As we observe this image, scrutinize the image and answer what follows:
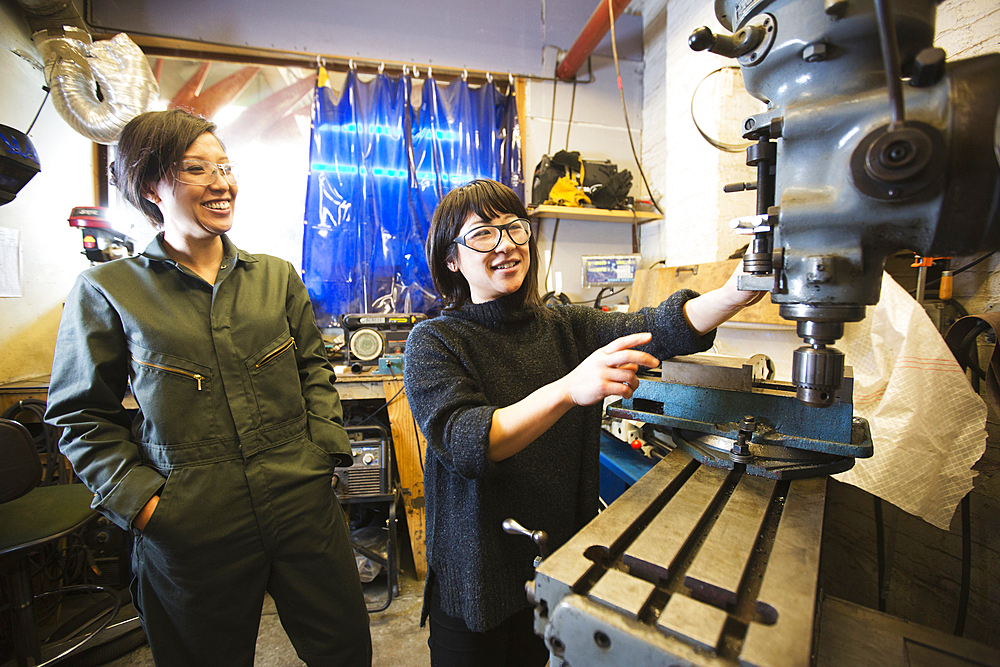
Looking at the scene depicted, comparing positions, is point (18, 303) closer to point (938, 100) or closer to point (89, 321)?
point (89, 321)

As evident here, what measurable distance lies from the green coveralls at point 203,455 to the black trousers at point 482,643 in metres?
0.41

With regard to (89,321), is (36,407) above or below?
below

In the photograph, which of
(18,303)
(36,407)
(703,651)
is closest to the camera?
(703,651)

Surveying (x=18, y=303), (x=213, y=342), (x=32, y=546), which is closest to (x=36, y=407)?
(x=18, y=303)

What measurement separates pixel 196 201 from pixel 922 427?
201 centimetres

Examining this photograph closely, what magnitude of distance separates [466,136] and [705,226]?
1540 millimetres

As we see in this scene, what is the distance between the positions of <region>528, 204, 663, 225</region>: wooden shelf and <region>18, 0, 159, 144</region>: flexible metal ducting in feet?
6.73

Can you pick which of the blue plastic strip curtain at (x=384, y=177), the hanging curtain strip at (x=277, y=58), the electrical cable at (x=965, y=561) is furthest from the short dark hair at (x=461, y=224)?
the hanging curtain strip at (x=277, y=58)

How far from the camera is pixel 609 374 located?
2.17 feet

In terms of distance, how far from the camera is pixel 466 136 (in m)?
2.67

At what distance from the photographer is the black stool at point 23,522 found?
131 centimetres

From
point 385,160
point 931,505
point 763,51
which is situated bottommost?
point 931,505

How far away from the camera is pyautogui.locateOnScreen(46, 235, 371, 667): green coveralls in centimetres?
102

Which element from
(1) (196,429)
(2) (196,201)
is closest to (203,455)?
(1) (196,429)
